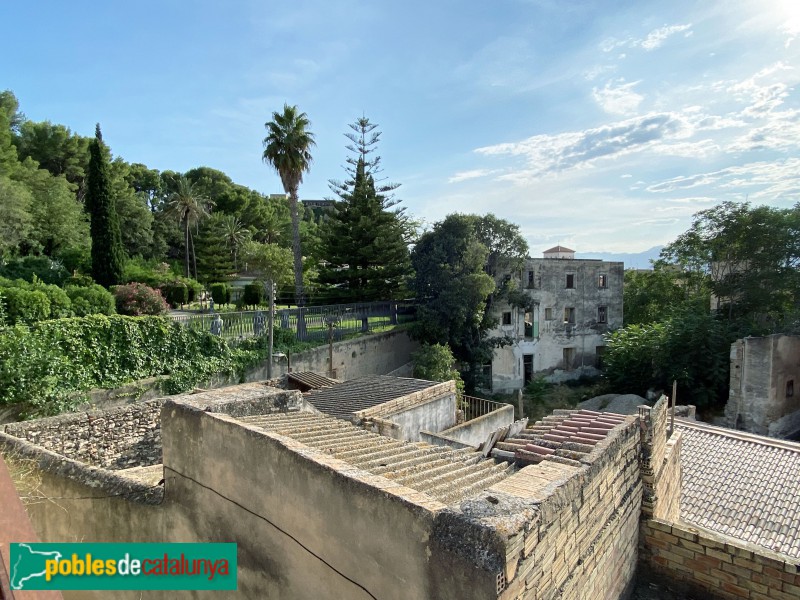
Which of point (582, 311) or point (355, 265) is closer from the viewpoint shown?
point (355, 265)

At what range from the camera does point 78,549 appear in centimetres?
365

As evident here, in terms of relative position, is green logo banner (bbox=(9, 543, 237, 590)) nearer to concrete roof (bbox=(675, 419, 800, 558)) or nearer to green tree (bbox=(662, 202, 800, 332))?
concrete roof (bbox=(675, 419, 800, 558))

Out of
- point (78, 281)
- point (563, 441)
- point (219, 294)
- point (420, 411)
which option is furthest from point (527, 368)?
point (78, 281)

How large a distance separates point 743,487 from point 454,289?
13969 millimetres

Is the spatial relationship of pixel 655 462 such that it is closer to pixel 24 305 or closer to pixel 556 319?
pixel 24 305

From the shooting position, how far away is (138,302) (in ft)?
45.1

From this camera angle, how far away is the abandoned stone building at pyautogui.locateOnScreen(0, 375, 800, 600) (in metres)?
2.26

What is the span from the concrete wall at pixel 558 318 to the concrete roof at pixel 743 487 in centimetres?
1434

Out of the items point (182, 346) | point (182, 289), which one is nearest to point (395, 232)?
point (182, 289)

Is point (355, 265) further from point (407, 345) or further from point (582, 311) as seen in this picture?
point (582, 311)

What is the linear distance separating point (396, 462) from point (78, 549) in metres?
2.71

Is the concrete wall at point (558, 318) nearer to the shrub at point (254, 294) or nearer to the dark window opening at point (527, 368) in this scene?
the dark window opening at point (527, 368)

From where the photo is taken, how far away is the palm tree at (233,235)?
35.9 metres

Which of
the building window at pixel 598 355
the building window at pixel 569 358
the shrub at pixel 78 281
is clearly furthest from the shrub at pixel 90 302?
the building window at pixel 598 355
